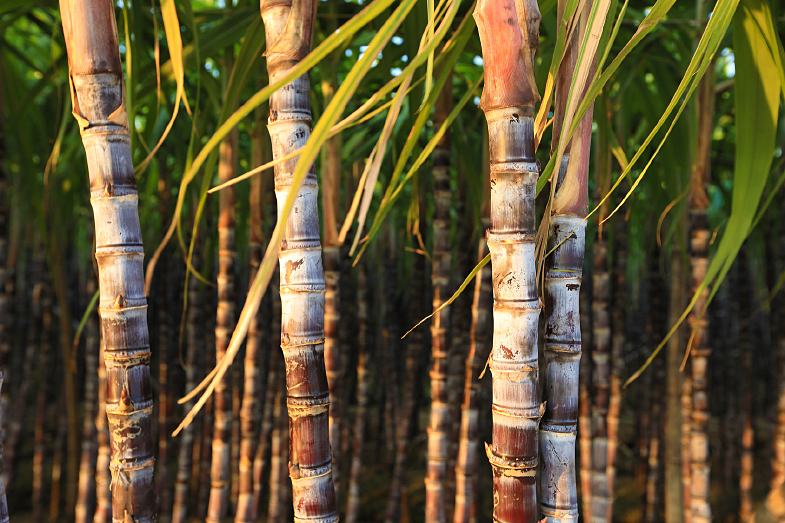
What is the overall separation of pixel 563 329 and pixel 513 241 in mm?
116

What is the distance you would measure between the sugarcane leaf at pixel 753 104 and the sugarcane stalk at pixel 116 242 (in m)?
0.57

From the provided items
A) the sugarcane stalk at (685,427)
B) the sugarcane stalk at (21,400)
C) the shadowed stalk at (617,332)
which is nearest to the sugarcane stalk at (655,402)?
the shadowed stalk at (617,332)

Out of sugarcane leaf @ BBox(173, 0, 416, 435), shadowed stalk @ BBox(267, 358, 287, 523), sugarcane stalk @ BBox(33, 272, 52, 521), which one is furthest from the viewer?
sugarcane stalk @ BBox(33, 272, 52, 521)

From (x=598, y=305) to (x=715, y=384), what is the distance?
2369mm

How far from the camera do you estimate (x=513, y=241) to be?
47 cm

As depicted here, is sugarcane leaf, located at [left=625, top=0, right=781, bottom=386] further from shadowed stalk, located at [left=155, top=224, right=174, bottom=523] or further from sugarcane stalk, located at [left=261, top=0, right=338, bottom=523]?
shadowed stalk, located at [left=155, top=224, right=174, bottom=523]

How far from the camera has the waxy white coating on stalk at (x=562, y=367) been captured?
510 millimetres

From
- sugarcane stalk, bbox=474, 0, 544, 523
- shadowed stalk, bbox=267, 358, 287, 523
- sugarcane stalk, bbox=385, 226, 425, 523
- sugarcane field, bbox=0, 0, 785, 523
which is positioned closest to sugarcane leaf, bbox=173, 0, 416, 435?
sugarcane field, bbox=0, 0, 785, 523

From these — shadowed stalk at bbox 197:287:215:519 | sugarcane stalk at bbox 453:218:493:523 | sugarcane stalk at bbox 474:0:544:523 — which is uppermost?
sugarcane stalk at bbox 474:0:544:523

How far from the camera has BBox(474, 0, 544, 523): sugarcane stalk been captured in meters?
0.45

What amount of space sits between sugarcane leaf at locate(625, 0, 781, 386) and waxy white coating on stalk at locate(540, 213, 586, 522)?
0.12 metres

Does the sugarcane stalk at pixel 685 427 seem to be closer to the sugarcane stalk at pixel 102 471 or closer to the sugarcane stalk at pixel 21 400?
the sugarcane stalk at pixel 102 471

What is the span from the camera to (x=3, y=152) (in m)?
1.27

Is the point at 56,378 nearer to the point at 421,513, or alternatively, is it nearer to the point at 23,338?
the point at 23,338
